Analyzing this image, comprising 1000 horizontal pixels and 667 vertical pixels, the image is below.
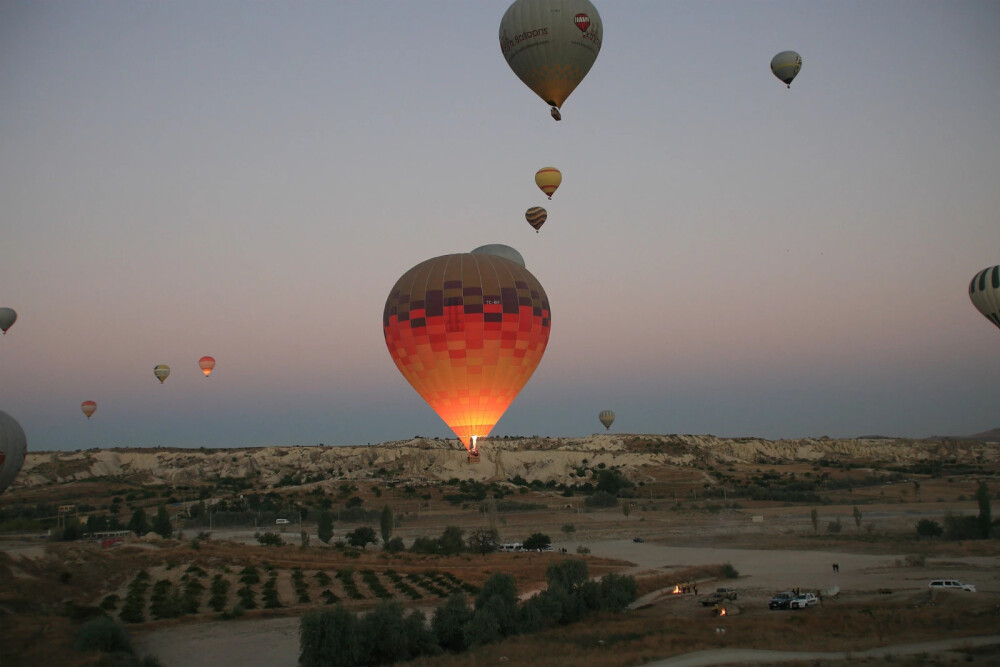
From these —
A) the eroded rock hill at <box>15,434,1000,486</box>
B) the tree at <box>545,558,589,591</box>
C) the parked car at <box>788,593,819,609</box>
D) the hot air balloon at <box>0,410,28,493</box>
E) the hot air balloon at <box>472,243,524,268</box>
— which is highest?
the hot air balloon at <box>472,243,524,268</box>

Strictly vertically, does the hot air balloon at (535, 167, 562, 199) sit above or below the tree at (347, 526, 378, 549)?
above

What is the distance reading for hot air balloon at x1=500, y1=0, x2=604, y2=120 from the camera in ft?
98.0

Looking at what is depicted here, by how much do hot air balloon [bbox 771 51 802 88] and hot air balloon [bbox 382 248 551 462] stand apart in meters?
22.5

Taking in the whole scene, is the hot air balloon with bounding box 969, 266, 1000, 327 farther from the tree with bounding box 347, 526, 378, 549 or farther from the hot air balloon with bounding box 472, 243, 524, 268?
the tree with bounding box 347, 526, 378, 549

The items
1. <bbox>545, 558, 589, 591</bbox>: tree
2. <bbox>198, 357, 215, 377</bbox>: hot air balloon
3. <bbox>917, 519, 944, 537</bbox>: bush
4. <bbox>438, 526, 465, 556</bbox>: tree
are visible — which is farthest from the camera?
<bbox>198, 357, 215, 377</bbox>: hot air balloon

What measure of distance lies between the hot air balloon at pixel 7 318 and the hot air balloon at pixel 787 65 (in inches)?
2212

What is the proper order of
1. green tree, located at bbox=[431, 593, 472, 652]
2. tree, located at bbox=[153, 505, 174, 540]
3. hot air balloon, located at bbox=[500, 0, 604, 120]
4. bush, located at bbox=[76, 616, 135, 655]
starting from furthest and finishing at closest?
tree, located at bbox=[153, 505, 174, 540] < hot air balloon, located at bbox=[500, 0, 604, 120] < green tree, located at bbox=[431, 593, 472, 652] < bush, located at bbox=[76, 616, 135, 655]

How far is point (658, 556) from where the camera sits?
47.1 m

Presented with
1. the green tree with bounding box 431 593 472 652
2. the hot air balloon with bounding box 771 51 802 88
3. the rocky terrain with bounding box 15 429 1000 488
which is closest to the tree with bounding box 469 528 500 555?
the green tree with bounding box 431 593 472 652

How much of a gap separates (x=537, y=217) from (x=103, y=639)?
89.7 ft

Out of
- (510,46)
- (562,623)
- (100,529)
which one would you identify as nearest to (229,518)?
(100,529)

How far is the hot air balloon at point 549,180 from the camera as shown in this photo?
38375 millimetres

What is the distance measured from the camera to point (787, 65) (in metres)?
43.6

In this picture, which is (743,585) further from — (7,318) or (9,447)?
(7,318)
